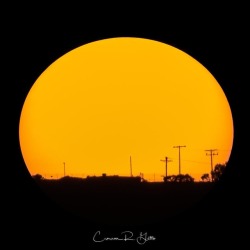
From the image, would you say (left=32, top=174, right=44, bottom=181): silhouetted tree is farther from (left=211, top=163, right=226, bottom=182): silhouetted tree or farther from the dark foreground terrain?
(left=211, top=163, right=226, bottom=182): silhouetted tree

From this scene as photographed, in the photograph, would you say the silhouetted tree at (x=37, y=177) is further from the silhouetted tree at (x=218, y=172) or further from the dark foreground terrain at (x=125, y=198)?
the silhouetted tree at (x=218, y=172)

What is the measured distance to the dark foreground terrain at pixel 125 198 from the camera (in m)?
10.1

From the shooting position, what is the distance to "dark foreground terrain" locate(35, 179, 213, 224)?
10102 millimetres

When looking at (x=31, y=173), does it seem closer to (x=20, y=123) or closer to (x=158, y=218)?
(x=20, y=123)

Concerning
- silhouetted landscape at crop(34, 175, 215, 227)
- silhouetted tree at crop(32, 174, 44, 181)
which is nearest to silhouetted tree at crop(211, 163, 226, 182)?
silhouetted landscape at crop(34, 175, 215, 227)

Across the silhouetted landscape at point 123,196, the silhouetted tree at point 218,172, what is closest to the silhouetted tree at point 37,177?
the silhouetted landscape at point 123,196

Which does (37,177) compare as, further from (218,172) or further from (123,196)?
(218,172)

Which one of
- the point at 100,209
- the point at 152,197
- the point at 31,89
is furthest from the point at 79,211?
the point at 31,89

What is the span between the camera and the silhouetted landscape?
398 inches

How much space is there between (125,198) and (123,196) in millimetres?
106

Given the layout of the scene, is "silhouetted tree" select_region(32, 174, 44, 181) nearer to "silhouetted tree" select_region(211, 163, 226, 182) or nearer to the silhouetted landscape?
the silhouetted landscape

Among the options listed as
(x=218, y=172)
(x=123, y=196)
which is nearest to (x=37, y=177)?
(x=123, y=196)

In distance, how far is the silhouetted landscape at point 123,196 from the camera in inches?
398

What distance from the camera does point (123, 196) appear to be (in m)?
10.5
